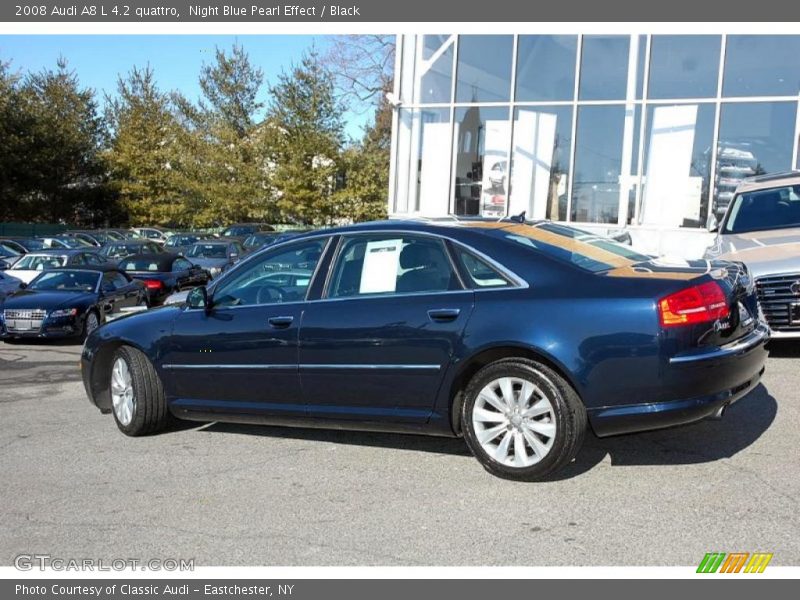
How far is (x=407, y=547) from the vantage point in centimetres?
397

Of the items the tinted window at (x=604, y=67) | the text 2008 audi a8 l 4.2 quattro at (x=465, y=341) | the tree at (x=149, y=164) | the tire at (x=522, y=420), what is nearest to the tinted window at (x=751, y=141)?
the tinted window at (x=604, y=67)

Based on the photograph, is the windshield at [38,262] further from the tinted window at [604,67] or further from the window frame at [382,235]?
the window frame at [382,235]

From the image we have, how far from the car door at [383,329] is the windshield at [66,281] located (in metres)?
9.16

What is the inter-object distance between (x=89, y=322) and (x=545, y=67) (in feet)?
39.1

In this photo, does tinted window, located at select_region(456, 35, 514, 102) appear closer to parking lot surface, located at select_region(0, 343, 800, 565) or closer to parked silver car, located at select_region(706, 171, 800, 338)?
parked silver car, located at select_region(706, 171, 800, 338)

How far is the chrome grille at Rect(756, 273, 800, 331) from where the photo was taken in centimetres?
766

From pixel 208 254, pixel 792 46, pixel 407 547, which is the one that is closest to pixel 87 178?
pixel 208 254

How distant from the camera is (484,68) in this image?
64.3 ft

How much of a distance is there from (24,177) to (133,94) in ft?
33.0

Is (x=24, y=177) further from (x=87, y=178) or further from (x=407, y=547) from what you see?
(x=407, y=547)

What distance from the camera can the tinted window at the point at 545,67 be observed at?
1841 centimetres

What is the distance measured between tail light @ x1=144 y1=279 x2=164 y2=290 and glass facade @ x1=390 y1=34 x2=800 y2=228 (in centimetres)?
685

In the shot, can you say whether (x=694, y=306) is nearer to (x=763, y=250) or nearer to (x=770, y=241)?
(x=763, y=250)

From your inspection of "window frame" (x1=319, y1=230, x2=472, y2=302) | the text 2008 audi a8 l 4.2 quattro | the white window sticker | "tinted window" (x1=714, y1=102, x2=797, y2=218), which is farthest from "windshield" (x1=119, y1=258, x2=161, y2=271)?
the white window sticker
